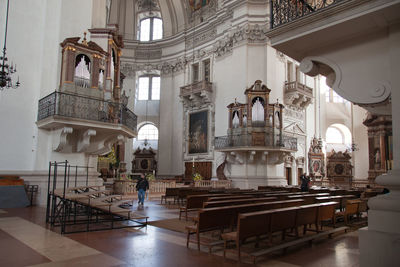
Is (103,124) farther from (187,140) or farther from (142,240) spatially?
(187,140)

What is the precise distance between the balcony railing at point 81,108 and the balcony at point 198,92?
36.7ft

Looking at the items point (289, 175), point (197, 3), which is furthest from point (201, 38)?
point (289, 175)

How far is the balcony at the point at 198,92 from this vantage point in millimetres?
23047

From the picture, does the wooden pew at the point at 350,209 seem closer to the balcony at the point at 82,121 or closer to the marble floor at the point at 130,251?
the marble floor at the point at 130,251

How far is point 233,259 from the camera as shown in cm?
513

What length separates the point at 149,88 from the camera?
1179 inches

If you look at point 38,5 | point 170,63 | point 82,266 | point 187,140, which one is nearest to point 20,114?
point 38,5

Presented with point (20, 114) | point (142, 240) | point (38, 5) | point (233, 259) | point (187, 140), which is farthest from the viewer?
point (187, 140)

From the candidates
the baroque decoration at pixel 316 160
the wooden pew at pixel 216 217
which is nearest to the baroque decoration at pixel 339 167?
the baroque decoration at pixel 316 160

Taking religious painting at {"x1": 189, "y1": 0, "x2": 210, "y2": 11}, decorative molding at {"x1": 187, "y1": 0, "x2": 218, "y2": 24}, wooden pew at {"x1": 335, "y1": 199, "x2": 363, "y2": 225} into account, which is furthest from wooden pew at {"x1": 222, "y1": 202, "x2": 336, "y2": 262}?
religious painting at {"x1": 189, "y1": 0, "x2": 210, "y2": 11}

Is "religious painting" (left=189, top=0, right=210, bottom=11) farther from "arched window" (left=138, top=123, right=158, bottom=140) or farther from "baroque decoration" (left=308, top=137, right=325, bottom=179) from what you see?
"baroque decoration" (left=308, top=137, right=325, bottom=179)

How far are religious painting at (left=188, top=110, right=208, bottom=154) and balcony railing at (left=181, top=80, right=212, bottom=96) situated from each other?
64.4 inches

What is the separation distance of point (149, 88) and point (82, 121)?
1932cm

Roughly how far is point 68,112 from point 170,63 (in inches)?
688
